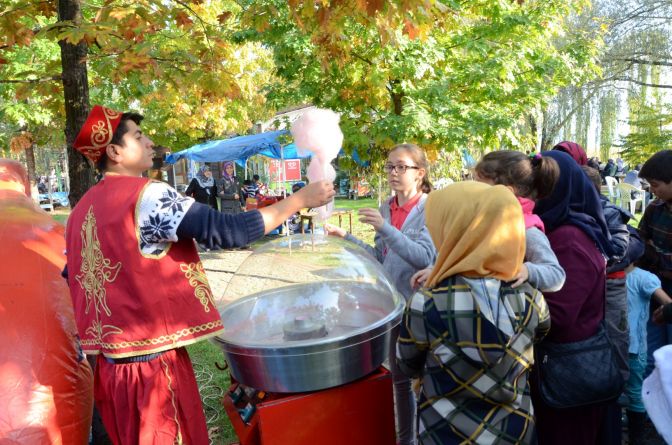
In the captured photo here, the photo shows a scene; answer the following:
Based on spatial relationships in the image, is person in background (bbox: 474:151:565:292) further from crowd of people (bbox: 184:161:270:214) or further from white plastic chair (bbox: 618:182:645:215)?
white plastic chair (bbox: 618:182:645:215)

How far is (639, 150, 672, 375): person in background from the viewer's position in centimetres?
283

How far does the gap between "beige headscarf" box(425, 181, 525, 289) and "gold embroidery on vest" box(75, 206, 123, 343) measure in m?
1.18

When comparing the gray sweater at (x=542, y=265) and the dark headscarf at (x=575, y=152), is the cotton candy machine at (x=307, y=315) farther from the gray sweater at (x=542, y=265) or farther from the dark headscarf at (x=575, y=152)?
the dark headscarf at (x=575, y=152)

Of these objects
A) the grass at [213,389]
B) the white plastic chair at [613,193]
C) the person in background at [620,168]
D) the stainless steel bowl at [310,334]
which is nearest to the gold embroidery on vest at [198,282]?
the stainless steel bowl at [310,334]

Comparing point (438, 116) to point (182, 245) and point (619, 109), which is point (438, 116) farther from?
point (619, 109)

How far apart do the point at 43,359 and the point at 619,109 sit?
27.8m

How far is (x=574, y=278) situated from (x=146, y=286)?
5.51 ft

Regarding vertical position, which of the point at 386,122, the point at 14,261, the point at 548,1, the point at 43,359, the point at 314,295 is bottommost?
the point at 43,359

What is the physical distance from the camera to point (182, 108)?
15984 mm

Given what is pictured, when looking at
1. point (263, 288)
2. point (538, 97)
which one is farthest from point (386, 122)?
point (263, 288)

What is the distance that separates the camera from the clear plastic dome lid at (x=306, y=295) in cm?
202

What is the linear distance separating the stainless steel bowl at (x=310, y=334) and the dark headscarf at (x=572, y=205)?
790 millimetres

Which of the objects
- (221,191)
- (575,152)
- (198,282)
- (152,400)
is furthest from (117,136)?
(221,191)

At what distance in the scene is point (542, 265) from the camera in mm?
1765
